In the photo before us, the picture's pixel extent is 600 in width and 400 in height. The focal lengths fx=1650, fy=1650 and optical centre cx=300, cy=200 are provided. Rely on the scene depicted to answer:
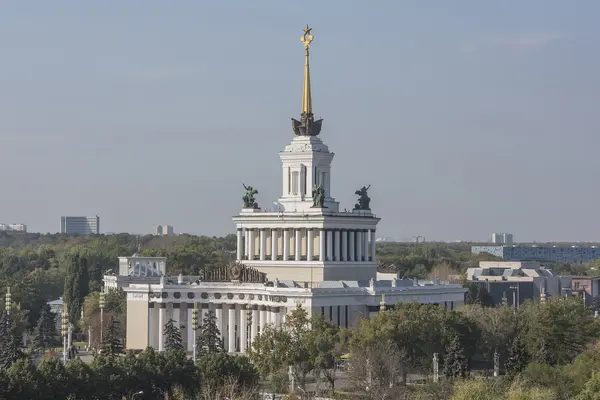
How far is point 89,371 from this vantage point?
66938mm

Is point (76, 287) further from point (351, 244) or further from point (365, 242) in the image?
point (351, 244)

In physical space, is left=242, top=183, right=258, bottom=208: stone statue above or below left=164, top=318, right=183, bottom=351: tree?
above

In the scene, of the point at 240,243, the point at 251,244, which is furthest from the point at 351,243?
the point at 240,243

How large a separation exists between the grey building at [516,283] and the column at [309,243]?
4033 centimetres

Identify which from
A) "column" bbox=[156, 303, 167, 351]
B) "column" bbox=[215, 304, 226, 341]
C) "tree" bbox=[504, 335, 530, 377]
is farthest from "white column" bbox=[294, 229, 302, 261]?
"tree" bbox=[504, 335, 530, 377]

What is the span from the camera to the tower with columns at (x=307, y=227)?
10106 centimetres

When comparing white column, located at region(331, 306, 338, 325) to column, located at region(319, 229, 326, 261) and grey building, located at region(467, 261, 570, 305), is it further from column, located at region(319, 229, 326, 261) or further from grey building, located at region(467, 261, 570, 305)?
grey building, located at region(467, 261, 570, 305)

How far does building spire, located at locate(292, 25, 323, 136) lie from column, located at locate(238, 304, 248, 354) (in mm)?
13348

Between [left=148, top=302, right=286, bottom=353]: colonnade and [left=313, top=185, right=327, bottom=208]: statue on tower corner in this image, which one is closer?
[left=148, top=302, right=286, bottom=353]: colonnade

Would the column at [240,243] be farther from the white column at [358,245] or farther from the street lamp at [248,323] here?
the white column at [358,245]

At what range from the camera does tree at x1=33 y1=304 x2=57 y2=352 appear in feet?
312

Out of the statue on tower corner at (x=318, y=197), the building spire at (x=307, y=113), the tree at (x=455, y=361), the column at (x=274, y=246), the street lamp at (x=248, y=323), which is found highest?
the building spire at (x=307, y=113)

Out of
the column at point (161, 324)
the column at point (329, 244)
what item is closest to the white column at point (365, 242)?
the column at point (329, 244)

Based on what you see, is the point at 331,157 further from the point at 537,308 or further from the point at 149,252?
the point at 149,252
